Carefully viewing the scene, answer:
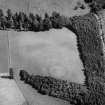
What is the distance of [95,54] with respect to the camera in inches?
827

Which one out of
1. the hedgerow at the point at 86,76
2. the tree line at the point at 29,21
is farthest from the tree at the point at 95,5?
the tree line at the point at 29,21

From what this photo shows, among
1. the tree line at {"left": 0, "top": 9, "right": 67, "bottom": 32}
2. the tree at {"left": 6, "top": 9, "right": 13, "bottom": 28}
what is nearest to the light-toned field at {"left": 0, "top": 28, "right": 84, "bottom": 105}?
the tree line at {"left": 0, "top": 9, "right": 67, "bottom": 32}

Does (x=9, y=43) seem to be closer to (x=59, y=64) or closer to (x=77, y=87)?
(x=59, y=64)

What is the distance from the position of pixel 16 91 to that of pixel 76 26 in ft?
22.8

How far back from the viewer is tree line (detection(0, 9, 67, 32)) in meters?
20.9

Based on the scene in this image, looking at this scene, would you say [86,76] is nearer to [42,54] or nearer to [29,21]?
[42,54]

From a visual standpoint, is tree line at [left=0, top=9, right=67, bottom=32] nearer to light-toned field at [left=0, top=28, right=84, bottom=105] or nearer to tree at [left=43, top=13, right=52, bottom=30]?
tree at [left=43, top=13, right=52, bottom=30]

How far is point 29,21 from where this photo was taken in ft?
69.2

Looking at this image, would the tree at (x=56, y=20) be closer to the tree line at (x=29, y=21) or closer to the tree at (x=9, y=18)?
the tree line at (x=29, y=21)

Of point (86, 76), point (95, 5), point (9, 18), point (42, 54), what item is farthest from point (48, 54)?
point (95, 5)

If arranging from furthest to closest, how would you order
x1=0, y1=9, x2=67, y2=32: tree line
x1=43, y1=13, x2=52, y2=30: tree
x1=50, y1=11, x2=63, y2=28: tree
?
x1=50, y1=11, x2=63, y2=28: tree → x1=43, y1=13, x2=52, y2=30: tree → x1=0, y1=9, x2=67, y2=32: tree line

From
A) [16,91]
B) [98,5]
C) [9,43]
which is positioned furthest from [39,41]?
[98,5]

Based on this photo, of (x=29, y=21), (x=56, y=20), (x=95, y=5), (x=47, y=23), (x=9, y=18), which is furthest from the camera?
(x=95, y=5)

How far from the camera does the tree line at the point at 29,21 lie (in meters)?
20.9
